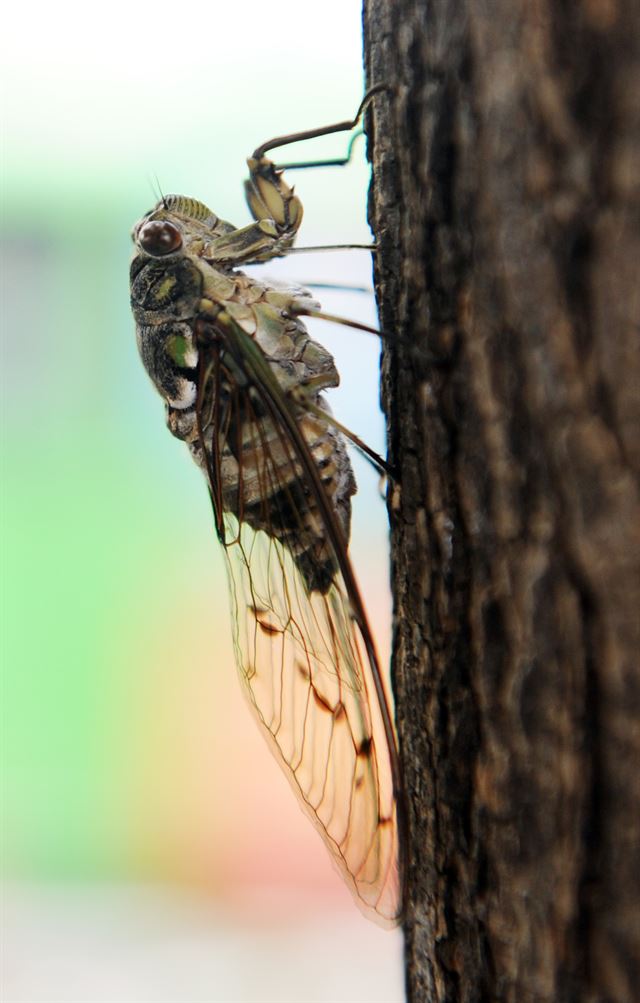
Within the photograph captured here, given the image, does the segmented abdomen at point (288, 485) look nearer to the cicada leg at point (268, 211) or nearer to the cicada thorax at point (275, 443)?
the cicada thorax at point (275, 443)

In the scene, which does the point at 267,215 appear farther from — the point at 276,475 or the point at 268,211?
the point at 276,475

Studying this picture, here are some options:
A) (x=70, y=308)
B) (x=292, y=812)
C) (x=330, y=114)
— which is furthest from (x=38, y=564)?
(x=330, y=114)

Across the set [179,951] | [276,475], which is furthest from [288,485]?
[179,951]

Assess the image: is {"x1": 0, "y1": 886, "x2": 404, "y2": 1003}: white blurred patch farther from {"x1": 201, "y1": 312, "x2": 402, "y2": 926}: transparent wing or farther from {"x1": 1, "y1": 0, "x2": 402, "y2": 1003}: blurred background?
{"x1": 201, "y1": 312, "x2": 402, "y2": 926}: transparent wing

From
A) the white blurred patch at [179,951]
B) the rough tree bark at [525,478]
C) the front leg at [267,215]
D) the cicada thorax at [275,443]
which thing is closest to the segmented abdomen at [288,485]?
the cicada thorax at [275,443]

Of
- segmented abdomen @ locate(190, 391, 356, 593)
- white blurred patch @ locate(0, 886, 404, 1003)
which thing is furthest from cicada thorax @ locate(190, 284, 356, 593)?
white blurred patch @ locate(0, 886, 404, 1003)

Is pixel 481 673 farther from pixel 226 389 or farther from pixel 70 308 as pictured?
pixel 70 308
